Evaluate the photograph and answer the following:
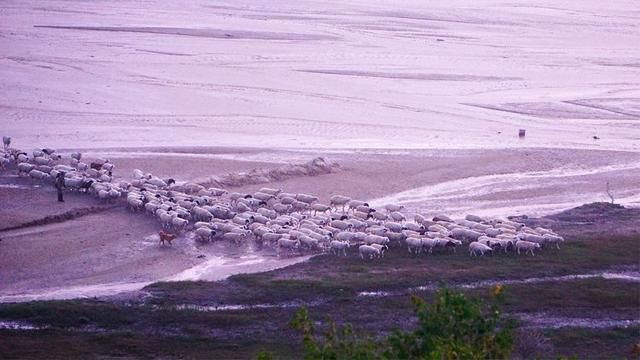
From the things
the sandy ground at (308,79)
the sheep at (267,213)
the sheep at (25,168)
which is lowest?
the sheep at (267,213)

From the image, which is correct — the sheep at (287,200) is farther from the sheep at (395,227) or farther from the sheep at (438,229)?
the sheep at (438,229)

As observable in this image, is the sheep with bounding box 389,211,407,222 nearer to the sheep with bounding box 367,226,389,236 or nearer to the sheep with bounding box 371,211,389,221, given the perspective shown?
the sheep with bounding box 371,211,389,221

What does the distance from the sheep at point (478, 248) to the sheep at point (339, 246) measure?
7.78 feet

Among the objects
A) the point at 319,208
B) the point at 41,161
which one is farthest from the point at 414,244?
the point at 41,161

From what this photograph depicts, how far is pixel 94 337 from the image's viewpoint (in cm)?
1792

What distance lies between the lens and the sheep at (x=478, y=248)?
74.8 ft

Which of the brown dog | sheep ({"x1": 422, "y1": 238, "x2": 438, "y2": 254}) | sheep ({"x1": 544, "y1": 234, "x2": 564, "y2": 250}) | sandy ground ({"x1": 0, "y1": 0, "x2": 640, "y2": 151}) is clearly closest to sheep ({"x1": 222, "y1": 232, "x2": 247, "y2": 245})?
the brown dog

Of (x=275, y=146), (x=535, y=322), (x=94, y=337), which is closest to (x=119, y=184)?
(x=275, y=146)

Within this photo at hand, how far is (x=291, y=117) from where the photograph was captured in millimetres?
38875

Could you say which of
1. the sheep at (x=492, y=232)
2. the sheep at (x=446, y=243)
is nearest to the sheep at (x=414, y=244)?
the sheep at (x=446, y=243)

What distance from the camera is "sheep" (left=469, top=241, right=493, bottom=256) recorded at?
2281 cm

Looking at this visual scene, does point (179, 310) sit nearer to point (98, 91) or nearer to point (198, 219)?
point (198, 219)

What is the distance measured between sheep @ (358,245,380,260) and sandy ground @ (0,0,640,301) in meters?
1.31

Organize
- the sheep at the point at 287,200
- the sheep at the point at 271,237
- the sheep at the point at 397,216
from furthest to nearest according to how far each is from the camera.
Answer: the sheep at the point at 287,200
the sheep at the point at 397,216
the sheep at the point at 271,237
